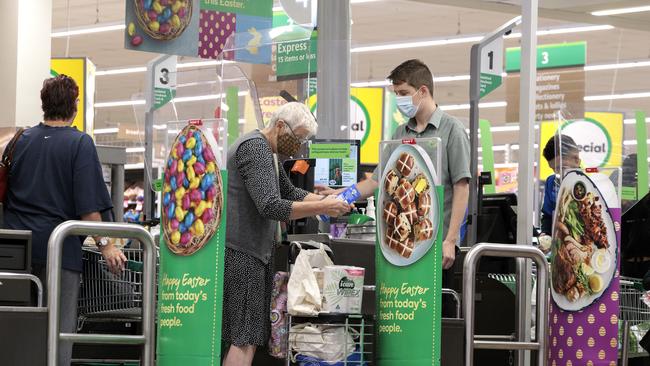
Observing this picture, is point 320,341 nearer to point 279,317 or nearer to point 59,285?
point 279,317

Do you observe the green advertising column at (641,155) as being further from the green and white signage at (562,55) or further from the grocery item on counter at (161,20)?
the grocery item on counter at (161,20)

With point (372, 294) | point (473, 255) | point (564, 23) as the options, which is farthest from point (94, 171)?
point (564, 23)

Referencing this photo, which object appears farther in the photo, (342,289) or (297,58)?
(297,58)

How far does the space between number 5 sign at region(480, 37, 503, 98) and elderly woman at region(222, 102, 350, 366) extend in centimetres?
310

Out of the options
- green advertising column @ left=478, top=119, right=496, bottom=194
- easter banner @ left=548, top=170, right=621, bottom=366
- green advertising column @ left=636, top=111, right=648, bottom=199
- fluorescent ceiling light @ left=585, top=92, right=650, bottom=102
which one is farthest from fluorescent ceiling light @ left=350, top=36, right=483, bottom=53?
easter banner @ left=548, top=170, right=621, bottom=366

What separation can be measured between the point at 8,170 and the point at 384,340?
6.47ft

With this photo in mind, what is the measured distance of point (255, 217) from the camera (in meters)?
4.75

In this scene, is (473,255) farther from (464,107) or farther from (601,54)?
(464,107)

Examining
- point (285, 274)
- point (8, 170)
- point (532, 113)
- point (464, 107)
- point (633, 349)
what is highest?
point (464, 107)

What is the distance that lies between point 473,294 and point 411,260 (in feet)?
1.09

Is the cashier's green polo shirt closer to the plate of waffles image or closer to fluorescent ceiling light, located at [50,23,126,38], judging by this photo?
the plate of waffles image

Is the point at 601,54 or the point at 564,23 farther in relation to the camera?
the point at 601,54

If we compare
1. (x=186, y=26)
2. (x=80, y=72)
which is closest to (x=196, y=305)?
(x=186, y=26)

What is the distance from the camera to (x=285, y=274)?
A: 15.6ft
